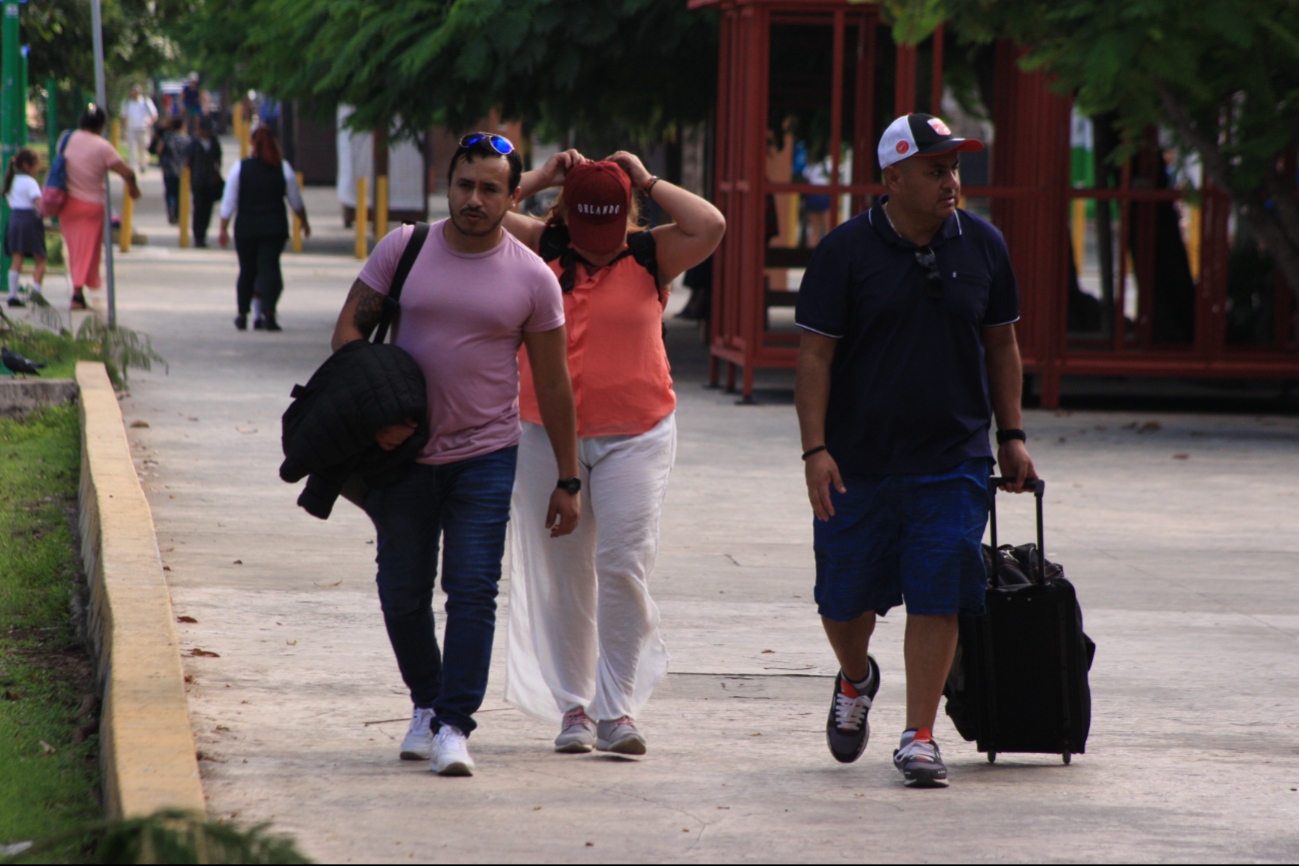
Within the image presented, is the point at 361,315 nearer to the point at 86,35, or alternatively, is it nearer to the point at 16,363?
the point at 16,363

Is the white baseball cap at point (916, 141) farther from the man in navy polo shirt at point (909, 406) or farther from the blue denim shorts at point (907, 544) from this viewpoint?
the blue denim shorts at point (907, 544)

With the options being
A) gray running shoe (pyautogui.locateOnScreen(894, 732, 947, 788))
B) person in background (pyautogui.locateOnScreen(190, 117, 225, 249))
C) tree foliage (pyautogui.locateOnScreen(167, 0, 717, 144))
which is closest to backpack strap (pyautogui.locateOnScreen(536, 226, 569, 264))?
gray running shoe (pyautogui.locateOnScreen(894, 732, 947, 788))

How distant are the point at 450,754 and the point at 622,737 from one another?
56 cm

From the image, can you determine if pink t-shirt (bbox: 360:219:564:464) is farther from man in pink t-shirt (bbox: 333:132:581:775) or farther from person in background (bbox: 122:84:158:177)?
person in background (bbox: 122:84:158:177)

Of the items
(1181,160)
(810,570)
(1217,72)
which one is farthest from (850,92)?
(810,570)

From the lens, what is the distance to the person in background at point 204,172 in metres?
26.5

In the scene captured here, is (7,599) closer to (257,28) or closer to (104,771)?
(104,771)

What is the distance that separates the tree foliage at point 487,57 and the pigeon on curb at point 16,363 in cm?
419

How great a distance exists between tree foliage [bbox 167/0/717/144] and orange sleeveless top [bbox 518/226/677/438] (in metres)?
9.46

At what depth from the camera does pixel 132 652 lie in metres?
5.07

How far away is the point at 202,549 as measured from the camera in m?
7.61

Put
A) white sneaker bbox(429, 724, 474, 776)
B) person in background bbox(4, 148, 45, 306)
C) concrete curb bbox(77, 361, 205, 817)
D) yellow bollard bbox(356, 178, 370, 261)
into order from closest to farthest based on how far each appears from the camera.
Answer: concrete curb bbox(77, 361, 205, 817), white sneaker bbox(429, 724, 474, 776), person in background bbox(4, 148, 45, 306), yellow bollard bbox(356, 178, 370, 261)

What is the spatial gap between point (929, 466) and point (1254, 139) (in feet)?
26.2

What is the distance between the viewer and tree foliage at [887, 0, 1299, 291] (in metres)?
10.2
